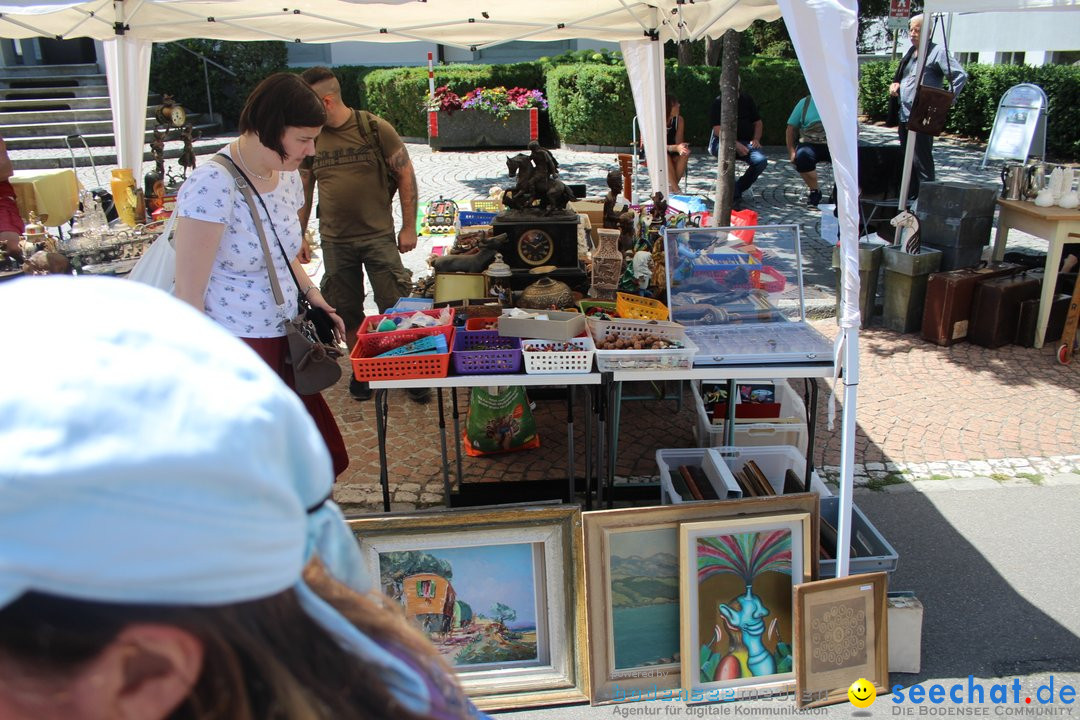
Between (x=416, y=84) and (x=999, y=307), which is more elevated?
(x=416, y=84)

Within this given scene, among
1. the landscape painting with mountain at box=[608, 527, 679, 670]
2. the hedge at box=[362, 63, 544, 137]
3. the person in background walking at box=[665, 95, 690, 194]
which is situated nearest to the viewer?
the landscape painting with mountain at box=[608, 527, 679, 670]

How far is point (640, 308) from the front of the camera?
3.96 meters

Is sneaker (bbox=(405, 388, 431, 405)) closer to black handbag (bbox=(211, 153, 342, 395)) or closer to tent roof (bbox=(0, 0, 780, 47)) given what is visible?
black handbag (bbox=(211, 153, 342, 395))

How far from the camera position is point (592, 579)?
2.90m

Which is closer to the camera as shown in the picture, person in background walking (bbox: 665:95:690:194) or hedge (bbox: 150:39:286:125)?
person in background walking (bbox: 665:95:690:194)

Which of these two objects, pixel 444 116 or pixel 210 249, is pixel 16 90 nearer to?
pixel 444 116

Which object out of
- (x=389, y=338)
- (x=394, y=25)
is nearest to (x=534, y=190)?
(x=389, y=338)

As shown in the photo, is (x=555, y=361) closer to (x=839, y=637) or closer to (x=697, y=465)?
(x=697, y=465)

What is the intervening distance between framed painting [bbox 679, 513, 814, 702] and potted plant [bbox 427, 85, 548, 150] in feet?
43.8

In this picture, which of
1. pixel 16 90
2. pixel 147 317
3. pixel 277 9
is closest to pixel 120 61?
pixel 277 9

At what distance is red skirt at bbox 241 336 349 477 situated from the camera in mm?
3061

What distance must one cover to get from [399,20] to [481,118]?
10075 millimetres

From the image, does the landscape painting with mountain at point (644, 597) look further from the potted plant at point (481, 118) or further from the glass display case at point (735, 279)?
the potted plant at point (481, 118)

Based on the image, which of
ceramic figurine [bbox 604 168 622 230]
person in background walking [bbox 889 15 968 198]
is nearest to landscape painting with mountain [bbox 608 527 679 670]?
ceramic figurine [bbox 604 168 622 230]
